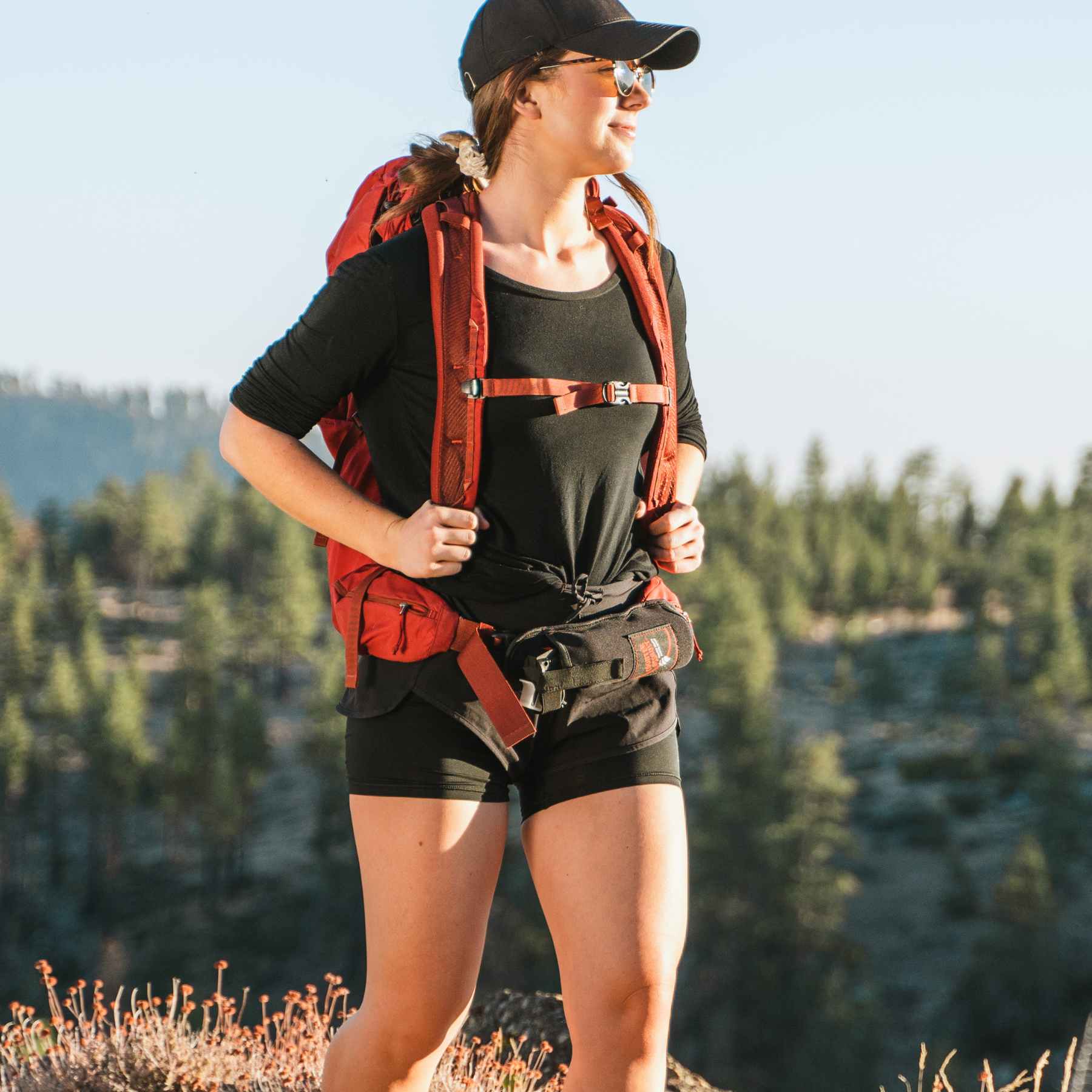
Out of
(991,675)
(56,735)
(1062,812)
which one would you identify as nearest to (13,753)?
(56,735)

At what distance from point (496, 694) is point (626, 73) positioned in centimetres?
118

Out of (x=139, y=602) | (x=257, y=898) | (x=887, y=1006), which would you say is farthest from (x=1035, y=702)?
(x=139, y=602)

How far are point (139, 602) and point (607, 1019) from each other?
8355cm

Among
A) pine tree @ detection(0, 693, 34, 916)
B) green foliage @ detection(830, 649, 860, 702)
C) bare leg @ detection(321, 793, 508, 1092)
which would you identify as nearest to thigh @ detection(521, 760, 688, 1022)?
bare leg @ detection(321, 793, 508, 1092)

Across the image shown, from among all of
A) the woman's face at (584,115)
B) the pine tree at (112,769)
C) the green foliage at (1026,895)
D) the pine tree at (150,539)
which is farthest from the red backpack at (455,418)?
the pine tree at (150,539)

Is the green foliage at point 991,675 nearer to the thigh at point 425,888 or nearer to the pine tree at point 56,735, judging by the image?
the pine tree at point 56,735

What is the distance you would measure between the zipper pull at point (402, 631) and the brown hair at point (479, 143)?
2.55ft

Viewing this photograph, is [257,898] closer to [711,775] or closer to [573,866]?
[711,775]

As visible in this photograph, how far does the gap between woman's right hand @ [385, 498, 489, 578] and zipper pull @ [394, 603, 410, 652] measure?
8 centimetres

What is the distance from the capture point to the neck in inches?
111

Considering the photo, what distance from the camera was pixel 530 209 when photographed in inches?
111

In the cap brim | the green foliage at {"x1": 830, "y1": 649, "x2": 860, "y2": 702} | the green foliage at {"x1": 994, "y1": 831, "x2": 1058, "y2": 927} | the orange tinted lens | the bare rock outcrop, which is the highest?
the cap brim

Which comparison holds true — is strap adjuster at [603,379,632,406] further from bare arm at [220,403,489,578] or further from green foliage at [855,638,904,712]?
green foliage at [855,638,904,712]

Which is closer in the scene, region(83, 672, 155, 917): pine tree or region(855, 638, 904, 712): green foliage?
region(83, 672, 155, 917): pine tree
